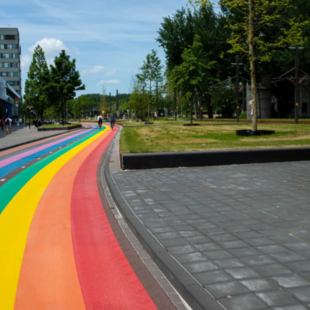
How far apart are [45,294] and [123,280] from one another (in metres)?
0.77

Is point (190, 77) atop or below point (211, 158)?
atop

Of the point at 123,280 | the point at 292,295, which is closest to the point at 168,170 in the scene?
the point at 123,280

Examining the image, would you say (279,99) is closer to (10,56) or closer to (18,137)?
(18,137)

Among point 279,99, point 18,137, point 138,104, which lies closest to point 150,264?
point 18,137

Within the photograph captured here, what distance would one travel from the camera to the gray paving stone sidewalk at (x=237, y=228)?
3.43 metres

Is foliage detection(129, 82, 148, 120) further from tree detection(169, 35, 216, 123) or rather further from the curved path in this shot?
the curved path

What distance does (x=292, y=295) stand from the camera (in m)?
3.26

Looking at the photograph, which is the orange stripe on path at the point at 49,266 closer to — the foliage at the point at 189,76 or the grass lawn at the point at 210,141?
the grass lawn at the point at 210,141

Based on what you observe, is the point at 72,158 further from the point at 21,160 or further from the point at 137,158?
the point at 137,158

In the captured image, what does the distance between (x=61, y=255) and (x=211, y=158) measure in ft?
23.9

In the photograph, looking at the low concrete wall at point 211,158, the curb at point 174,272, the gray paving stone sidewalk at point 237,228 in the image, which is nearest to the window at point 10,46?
the low concrete wall at point 211,158

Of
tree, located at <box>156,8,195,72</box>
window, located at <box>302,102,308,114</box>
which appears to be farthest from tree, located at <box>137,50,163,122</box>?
window, located at <box>302,102,308,114</box>

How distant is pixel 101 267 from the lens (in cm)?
446

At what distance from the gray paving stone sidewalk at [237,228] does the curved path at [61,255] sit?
613 mm
